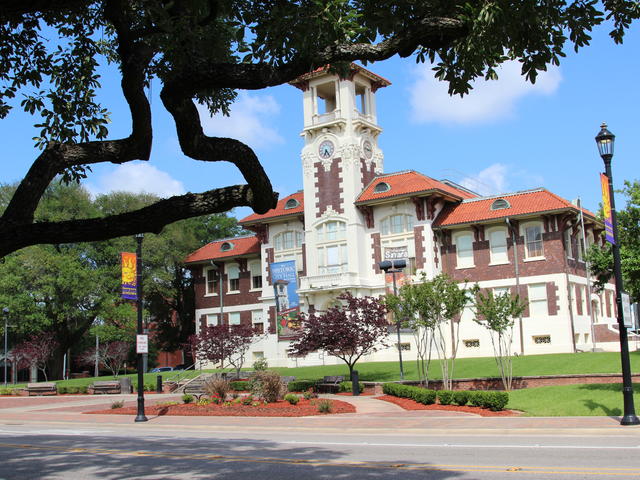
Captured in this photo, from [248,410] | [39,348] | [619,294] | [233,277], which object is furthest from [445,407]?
[39,348]

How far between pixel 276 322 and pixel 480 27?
4554 cm

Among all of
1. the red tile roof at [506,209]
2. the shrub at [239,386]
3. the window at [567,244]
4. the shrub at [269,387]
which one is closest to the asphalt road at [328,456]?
the shrub at [269,387]

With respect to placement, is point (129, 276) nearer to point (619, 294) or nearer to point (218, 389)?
point (218, 389)

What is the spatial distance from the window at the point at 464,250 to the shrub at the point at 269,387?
22.9 meters

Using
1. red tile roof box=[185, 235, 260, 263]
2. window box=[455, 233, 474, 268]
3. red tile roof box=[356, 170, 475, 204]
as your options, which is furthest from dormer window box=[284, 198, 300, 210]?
window box=[455, 233, 474, 268]

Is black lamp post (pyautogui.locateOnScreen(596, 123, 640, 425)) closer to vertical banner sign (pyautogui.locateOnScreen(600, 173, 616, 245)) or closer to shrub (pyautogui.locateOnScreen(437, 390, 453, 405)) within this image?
vertical banner sign (pyautogui.locateOnScreen(600, 173, 616, 245))

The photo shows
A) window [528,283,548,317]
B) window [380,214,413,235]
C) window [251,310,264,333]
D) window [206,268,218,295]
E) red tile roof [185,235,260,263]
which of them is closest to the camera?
window [528,283,548,317]

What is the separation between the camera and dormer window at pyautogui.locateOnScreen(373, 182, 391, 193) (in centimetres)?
4734

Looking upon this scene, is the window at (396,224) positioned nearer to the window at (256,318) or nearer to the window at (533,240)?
the window at (533,240)

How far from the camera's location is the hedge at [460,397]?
65.6 feet

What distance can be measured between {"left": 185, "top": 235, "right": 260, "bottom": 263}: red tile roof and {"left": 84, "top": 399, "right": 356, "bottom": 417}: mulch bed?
28991mm

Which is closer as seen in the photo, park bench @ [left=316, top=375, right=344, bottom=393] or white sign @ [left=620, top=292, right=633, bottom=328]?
white sign @ [left=620, top=292, right=633, bottom=328]

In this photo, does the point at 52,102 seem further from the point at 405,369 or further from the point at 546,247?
the point at 546,247

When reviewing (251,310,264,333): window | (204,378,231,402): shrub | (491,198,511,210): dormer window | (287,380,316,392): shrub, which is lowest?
(287,380,316,392): shrub
